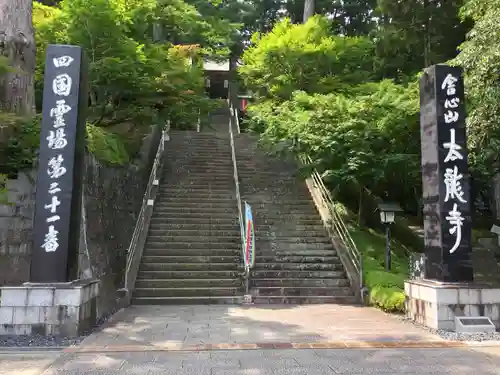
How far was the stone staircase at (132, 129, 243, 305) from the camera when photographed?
10.5m

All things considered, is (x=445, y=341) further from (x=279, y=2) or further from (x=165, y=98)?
(x=279, y=2)

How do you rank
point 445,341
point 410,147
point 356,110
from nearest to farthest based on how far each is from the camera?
point 445,341, point 356,110, point 410,147

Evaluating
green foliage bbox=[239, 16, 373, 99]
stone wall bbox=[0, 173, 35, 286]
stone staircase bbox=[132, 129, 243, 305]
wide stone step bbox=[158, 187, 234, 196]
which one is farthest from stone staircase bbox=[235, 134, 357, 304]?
stone wall bbox=[0, 173, 35, 286]

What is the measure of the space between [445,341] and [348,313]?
106 inches

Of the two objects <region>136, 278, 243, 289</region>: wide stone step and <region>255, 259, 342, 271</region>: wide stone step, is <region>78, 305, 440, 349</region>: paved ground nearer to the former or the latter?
<region>136, 278, 243, 289</region>: wide stone step

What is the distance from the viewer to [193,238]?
1255 centimetres

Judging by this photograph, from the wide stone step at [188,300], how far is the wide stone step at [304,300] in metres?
0.59

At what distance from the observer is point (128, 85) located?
10992mm

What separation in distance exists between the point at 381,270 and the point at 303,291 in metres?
2.17

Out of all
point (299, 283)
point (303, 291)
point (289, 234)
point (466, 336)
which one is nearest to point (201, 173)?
point (289, 234)

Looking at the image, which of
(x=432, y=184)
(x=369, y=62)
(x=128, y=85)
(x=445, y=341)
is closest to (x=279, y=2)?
(x=369, y=62)

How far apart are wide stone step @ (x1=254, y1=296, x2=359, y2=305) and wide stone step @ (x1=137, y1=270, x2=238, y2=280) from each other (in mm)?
1155

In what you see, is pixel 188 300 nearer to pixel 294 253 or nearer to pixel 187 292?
pixel 187 292

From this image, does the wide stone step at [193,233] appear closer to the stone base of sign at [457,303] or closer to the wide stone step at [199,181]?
the wide stone step at [199,181]
